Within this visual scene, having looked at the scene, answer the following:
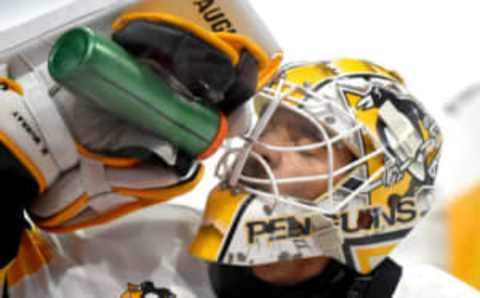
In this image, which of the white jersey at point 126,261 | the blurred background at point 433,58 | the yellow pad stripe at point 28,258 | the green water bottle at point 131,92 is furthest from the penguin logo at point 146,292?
the blurred background at point 433,58

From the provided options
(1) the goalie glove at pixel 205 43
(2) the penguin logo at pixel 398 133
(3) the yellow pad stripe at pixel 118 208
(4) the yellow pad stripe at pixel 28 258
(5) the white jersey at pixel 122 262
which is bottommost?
(5) the white jersey at pixel 122 262

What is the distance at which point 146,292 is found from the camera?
850mm

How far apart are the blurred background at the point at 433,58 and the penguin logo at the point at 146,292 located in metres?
0.72

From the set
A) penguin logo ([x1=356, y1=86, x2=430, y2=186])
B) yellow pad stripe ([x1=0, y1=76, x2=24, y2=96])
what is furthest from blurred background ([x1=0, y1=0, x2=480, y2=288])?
yellow pad stripe ([x1=0, y1=76, x2=24, y2=96])

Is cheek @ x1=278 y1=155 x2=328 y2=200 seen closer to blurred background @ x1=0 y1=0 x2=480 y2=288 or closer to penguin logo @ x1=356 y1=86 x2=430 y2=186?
penguin logo @ x1=356 y1=86 x2=430 y2=186

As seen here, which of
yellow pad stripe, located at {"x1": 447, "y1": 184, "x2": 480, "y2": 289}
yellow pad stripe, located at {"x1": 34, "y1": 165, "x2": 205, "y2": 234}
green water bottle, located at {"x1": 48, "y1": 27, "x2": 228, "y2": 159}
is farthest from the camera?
yellow pad stripe, located at {"x1": 447, "y1": 184, "x2": 480, "y2": 289}

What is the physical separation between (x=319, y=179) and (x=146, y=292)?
0.25 meters

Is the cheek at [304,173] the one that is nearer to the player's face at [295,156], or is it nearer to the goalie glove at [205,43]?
the player's face at [295,156]

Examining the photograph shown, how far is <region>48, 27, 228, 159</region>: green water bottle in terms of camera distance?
61 centimetres

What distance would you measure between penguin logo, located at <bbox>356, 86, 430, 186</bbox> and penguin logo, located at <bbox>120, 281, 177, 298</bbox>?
0.30 metres

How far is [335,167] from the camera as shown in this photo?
83cm

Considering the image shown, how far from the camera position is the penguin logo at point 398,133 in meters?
0.84

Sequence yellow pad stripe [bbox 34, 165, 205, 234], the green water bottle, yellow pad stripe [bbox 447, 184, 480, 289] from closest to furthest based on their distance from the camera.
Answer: the green water bottle, yellow pad stripe [bbox 34, 165, 205, 234], yellow pad stripe [bbox 447, 184, 480, 289]

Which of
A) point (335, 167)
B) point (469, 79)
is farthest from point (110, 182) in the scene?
point (469, 79)
